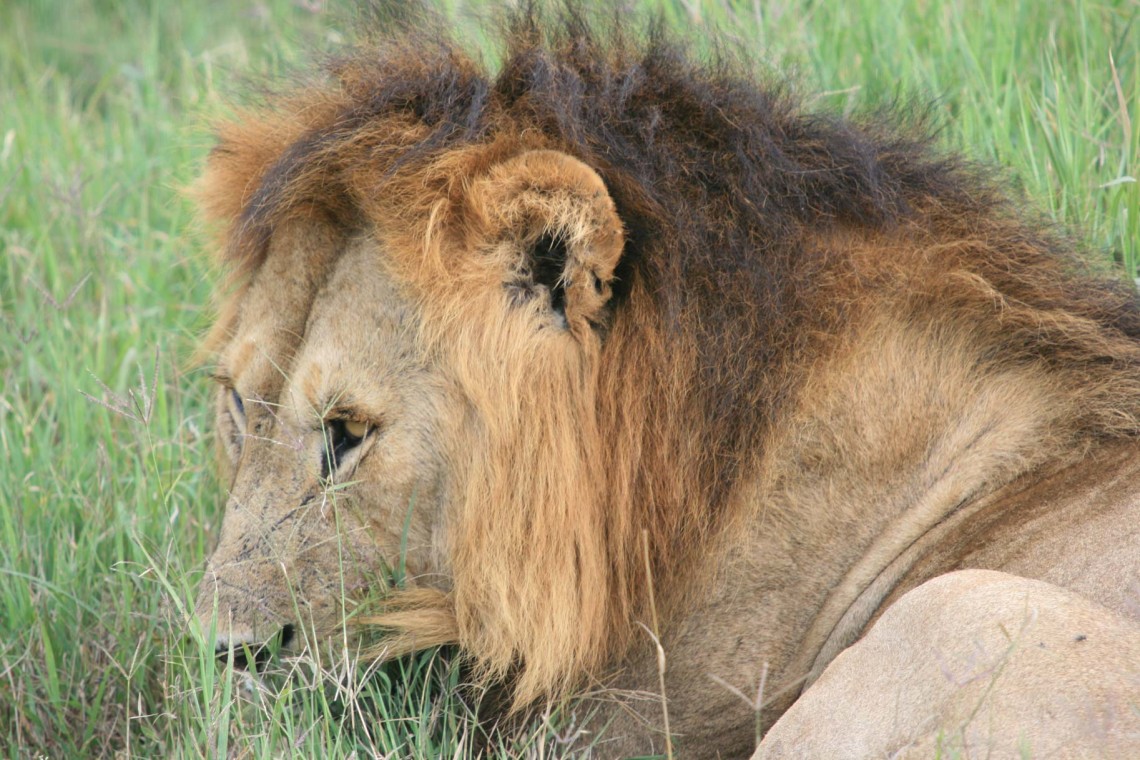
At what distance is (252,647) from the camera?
10.1 ft

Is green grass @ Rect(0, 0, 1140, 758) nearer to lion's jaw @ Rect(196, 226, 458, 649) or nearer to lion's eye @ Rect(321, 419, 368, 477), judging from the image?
lion's jaw @ Rect(196, 226, 458, 649)

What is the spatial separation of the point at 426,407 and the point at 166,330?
2249mm

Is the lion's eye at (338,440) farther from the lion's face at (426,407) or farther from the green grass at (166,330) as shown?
the green grass at (166,330)

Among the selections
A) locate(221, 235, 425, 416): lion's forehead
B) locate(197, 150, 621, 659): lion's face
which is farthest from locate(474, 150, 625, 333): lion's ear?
locate(221, 235, 425, 416): lion's forehead

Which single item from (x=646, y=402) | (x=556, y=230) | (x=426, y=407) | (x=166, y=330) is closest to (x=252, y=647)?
(x=426, y=407)

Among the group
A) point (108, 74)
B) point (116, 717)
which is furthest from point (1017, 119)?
point (108, 74)

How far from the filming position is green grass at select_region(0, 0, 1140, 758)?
3.27 m

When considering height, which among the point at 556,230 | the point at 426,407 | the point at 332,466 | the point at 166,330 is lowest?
the point at 166,330

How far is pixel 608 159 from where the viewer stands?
9.67ft

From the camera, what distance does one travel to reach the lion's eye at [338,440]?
10.0 ft

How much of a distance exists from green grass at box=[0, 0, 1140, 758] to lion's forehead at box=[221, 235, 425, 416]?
274 mm

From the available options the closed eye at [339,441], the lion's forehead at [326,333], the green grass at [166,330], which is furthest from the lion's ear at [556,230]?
the green grass at [166,330]

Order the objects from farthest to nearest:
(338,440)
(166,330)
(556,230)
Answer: (166,330) → (338,440) → (556,230)

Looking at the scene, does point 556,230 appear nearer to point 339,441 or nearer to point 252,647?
point 339,441
